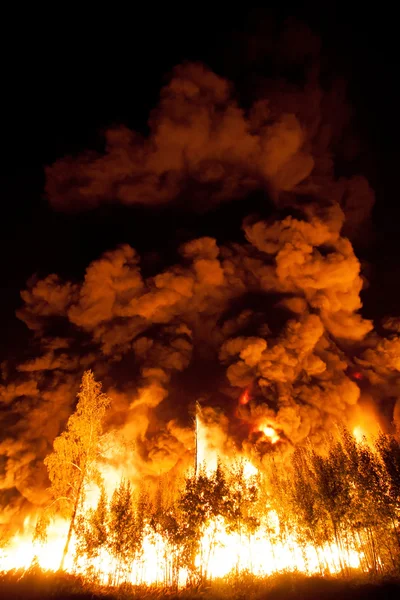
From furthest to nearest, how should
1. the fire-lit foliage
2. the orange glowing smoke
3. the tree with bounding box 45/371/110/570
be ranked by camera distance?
Result: the orange glowing smoke
the tree with bounding box 45/371/110/570
the fire-lit foliage

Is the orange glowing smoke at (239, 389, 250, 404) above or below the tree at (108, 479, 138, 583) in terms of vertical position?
above

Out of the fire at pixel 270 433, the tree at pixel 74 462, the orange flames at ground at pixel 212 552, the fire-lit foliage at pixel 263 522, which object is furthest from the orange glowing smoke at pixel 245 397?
the tree at pixel 74 462

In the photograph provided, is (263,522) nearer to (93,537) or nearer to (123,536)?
(123,536)

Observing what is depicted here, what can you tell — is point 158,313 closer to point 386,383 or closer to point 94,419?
point 94,419

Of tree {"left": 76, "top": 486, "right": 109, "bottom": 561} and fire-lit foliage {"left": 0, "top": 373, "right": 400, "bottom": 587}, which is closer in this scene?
fire-lit foliage {"left": 0, "top": 373, "right": 400, "bottom": 587}

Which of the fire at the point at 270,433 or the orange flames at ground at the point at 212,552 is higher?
the fire at the point at 270,433

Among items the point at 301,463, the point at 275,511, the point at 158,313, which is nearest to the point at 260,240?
the point at 158,313

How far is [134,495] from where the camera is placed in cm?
4191

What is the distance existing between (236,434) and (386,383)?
24.6 metres

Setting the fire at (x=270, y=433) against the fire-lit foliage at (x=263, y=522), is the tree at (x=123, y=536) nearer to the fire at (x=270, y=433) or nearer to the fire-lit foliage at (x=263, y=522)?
the fire-lit foliage at (x=263, y=522)

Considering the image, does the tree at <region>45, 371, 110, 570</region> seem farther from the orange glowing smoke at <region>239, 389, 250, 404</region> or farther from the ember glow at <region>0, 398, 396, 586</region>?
the orange glowing smoke at <region>239, 389, 250, 404</region>

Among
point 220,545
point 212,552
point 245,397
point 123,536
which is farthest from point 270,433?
point 123,536

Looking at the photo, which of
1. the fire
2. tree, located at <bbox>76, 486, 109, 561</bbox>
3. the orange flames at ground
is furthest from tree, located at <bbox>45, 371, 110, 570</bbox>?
the fire

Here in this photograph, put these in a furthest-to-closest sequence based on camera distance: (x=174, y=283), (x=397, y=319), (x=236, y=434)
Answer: (x=397, y=319)
(x=174, y=283)
(x=236, y=434)
